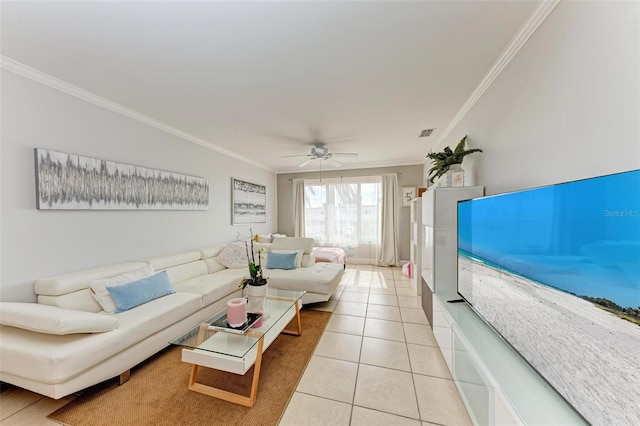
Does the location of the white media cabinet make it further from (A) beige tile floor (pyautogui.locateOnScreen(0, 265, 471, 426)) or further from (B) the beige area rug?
(B) the beige area rug

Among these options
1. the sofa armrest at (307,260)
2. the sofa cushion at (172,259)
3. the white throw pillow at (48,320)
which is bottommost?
the sofa armrest at (307,260)

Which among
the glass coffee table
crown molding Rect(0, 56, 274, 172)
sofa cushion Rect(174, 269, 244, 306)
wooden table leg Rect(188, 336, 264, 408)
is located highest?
crown molding Rect(0, 56, 274, 172)

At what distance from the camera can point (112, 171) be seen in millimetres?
2553

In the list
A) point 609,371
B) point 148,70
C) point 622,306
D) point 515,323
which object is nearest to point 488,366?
point 515,323

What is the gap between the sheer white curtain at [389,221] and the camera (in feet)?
18.2

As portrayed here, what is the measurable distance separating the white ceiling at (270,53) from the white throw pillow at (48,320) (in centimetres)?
187

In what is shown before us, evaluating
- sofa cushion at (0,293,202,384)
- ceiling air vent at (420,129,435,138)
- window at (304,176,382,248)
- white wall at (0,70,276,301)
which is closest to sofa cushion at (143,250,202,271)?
white wall at (0,70,276,301)

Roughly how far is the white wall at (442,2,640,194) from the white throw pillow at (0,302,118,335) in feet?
9.92

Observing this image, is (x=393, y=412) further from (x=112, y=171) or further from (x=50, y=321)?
(x=112, y=171)

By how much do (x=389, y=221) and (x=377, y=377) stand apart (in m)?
4.08

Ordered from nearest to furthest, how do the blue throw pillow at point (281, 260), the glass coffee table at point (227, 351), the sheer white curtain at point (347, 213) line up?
the glass coffee table at point (227, 351) → the blue throw pillow at point (281, 260) → the sheer white curtain at point (347, 213)

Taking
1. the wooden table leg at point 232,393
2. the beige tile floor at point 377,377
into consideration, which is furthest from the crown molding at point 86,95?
the beige tile floor at point 377,377

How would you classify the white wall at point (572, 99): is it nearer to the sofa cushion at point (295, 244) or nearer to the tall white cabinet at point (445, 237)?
the tall white cabinet at point (445, 237)

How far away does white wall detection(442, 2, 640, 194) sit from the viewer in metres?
0.92
